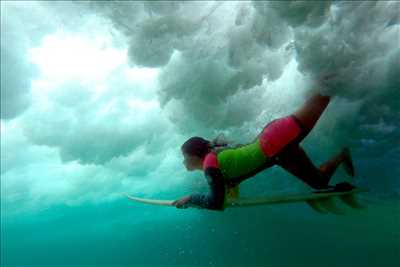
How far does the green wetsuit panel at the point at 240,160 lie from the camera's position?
448 cm

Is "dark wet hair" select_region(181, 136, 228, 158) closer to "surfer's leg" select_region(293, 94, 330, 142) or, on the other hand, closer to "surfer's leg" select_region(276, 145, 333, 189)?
"surfer's leg" select_region(276, 145, 333, 189)

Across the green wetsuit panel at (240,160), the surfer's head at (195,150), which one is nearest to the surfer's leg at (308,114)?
the green wetsuit panel at (240,160)

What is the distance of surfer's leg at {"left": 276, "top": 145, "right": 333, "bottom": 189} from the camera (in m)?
4.71

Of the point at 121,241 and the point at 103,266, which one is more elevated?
the point at 121,241

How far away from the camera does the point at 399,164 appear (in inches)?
1057

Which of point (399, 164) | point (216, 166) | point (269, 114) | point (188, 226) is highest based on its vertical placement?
point (188, 226)

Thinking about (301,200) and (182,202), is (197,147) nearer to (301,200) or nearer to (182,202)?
(182,202)

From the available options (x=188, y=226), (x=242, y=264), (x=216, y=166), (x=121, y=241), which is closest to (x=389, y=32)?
(x=216, y=166)

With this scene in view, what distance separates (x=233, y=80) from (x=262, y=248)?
6642cm

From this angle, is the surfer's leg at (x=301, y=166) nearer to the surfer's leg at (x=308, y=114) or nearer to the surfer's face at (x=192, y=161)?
the surfer's leg at (x=308, y=114)

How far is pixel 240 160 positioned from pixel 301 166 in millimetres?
907

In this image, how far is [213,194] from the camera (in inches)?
172

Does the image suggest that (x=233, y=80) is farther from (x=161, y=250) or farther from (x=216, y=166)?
(x=161, y=250)

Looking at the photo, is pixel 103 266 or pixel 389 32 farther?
pixel 103 266
